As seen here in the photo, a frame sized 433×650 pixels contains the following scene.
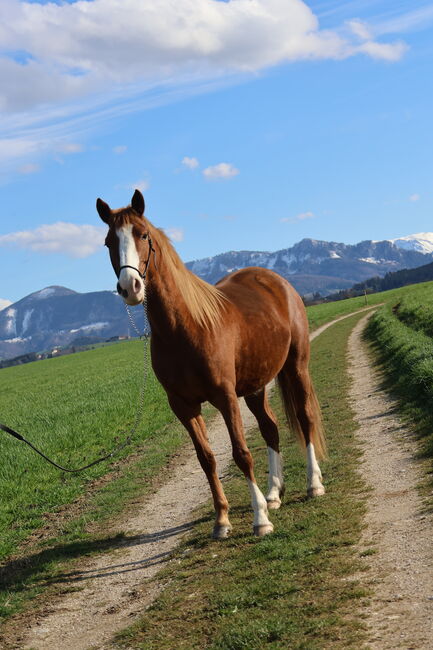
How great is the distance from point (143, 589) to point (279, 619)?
198 centimetres

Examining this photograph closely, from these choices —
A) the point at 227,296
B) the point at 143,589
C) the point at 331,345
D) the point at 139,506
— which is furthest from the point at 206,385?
the point at 331,345

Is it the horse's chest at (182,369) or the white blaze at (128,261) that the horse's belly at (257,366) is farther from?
the white blaze at (128,261)

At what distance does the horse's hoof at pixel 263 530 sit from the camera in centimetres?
684

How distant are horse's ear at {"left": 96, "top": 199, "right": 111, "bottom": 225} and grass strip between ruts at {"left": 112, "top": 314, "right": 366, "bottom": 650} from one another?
11.8 ft

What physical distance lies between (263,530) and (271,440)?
5.89 ft

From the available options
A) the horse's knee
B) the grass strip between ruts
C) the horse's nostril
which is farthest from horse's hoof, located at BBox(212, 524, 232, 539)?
the horse's nostril

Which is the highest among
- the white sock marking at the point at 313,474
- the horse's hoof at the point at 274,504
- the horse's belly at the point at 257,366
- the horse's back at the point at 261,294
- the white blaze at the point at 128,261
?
the white blaze at the point at 128,261

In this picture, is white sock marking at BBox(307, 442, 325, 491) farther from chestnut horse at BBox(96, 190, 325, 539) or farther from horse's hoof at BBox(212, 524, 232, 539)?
horse's hoof at BBox(212, 524, 232, 539)

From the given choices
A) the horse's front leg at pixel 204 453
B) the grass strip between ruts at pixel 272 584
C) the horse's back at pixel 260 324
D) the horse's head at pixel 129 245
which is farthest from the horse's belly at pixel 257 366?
the horse's head at pixel 129 245

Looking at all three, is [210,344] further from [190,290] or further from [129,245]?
[129,245]

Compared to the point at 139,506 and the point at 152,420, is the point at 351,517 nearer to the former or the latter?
the point at 139,506

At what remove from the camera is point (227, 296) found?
320 inches

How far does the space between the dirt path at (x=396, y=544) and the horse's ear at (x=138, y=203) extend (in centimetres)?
384

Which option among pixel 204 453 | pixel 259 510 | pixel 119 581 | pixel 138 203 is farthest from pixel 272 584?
pixel 138 203
